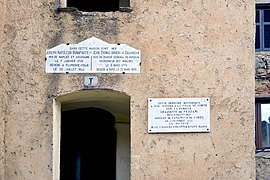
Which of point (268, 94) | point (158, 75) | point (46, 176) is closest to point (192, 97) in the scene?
point (158, 75)

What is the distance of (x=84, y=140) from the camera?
10438mm

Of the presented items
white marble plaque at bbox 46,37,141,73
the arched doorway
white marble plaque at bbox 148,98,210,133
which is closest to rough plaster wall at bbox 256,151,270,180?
the arched doorway

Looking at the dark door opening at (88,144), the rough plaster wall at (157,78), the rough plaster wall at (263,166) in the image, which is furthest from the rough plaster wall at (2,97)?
the rough plaster wall at (263,166)

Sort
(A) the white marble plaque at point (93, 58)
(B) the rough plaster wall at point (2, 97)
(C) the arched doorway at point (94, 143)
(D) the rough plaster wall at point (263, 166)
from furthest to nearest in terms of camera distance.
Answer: (D) the rough plaster wall at point (263, 166) < (C) the arched doorway at point (94, 143) < (A) the white marble plaque at point (93, 58) < (B) the rough plaster wall at point (2, 97)

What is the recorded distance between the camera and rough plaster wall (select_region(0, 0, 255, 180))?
7.93 meters

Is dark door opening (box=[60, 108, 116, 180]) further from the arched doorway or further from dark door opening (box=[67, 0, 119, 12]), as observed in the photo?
dark door opening (box=[67, 0, 119, 12])

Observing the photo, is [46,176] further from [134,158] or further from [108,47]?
[108,47]

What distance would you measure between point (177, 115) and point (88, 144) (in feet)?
9.66

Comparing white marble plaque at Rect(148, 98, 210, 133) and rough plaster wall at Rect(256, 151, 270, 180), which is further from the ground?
white marble plaque at Rect(148, 98, 210, 133)

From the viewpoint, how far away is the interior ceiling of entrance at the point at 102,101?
8.24 m

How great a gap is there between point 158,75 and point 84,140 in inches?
114

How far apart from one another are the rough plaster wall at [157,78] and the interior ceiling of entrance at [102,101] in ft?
0.70

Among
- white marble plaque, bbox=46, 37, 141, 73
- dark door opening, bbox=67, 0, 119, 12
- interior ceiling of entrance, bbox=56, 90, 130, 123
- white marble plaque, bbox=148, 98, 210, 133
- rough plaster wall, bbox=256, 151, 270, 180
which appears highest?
dark door opening, bbox=67, 0, 119, 12

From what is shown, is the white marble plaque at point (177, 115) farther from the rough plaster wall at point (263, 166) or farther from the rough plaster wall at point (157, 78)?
the rough plaster wall at point (263, 166)
